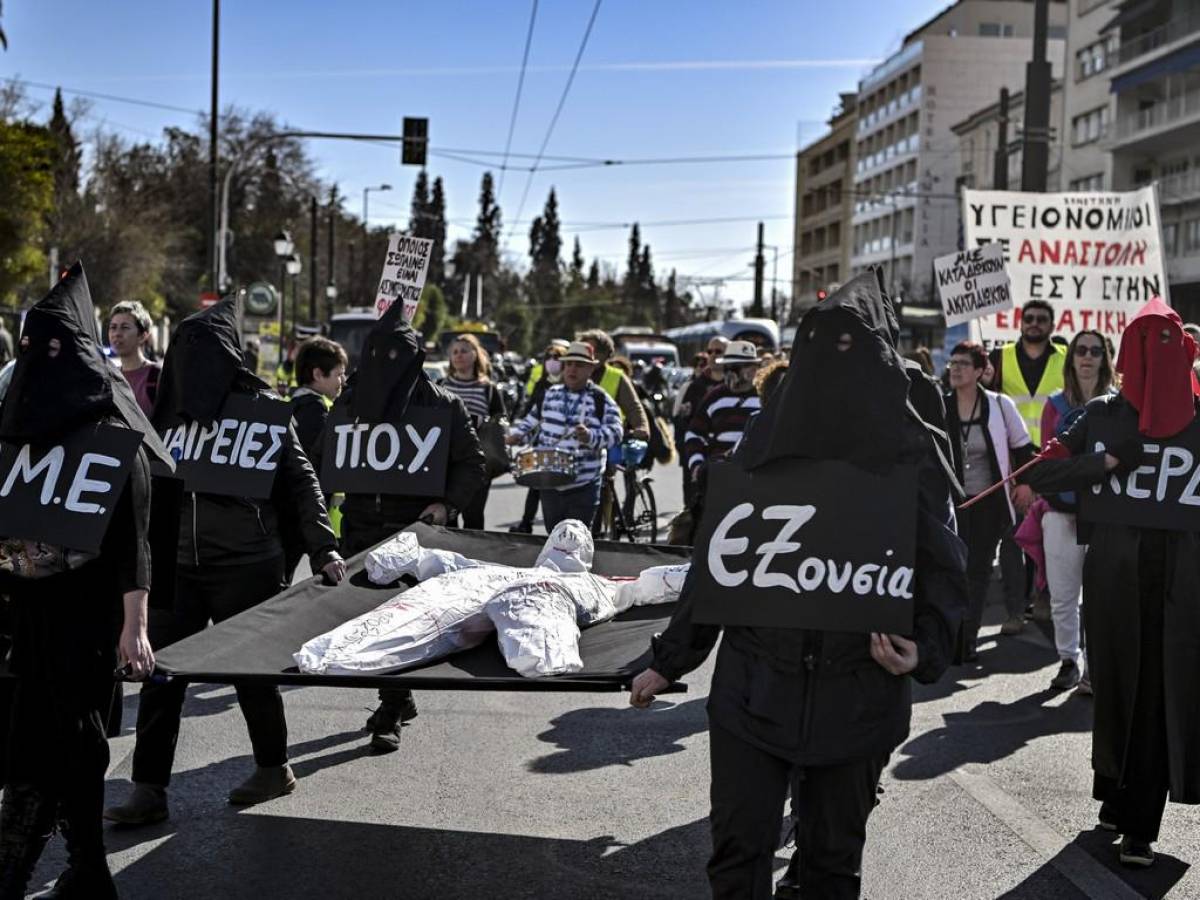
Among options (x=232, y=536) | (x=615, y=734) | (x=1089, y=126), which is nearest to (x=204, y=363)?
(x=232, y=536)

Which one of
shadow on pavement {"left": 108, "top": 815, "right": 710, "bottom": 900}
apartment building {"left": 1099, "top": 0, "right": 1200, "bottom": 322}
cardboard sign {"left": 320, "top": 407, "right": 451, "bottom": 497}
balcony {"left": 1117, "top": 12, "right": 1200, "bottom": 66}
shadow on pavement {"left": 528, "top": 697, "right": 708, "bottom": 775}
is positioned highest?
balcony {"left": 1117, "top": 12, "right": 1200, "bottom": 66}

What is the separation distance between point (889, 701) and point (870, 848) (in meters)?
2.02

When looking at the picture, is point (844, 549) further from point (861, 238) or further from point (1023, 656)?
point (861, 238)

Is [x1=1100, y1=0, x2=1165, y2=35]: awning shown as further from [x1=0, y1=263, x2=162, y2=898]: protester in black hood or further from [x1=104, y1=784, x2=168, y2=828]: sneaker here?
[x1=0, y1=263, x2=162, y2=898]: protester in black hood

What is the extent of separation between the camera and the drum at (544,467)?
33.1ft

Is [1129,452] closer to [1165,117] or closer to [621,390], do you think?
[621,390]

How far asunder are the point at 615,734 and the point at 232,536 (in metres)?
2.25

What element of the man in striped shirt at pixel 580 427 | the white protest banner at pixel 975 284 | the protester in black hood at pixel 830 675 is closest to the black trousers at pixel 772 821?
the protester in black hood at pixel 830 675

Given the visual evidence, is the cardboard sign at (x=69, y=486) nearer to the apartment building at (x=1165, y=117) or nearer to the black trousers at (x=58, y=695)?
the black trousers at (x=58, y=695)

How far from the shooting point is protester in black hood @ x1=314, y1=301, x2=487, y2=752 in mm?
7180

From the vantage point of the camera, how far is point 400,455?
286 inches

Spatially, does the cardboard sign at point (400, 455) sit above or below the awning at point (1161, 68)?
below

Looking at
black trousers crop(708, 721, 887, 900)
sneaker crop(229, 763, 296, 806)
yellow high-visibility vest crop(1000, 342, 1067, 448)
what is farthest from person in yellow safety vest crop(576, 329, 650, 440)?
black trousers crop(708, 721, 887, 900)

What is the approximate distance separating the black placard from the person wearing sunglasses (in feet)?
8.74
